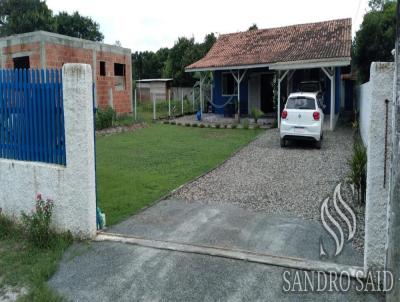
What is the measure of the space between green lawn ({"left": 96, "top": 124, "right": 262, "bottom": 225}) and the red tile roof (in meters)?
4.58

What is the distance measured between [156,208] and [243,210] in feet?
4.96

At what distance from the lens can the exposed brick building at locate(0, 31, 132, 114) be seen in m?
18.7

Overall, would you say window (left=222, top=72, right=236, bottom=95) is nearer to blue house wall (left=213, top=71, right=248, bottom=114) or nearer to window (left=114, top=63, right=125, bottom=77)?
blue house wall (left=213, top=71, right=248, bottom=114)

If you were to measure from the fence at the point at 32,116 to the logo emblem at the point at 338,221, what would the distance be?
386 cm

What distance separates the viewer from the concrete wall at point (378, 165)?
13.1 ft

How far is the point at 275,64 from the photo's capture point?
1753 cm

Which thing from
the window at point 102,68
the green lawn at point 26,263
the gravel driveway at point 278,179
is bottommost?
the green lawn at point 26,263

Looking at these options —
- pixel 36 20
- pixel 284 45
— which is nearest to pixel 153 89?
pixel 36 20

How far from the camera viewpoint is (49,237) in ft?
17.2

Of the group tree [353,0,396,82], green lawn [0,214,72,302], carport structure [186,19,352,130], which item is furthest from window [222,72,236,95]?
green lawn [0,214,72,302]

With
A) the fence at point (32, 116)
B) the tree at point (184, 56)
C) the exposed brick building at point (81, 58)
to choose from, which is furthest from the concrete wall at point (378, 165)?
the tree at point (184, 56)

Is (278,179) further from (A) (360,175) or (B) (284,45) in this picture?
(B) (284,45)

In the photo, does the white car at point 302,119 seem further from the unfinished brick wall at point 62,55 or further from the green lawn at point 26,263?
the unfinished brick wall at point 62,55

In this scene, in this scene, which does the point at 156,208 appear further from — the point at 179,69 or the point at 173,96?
the point at 179,69
